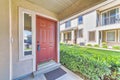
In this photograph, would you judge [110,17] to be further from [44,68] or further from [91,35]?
[44,68]

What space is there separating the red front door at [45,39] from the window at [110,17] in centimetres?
1001

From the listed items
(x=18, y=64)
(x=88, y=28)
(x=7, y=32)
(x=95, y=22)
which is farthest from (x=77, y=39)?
(x=7, y=32)

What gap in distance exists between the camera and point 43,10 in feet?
15.2

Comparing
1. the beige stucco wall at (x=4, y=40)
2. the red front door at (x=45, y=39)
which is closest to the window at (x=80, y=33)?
the red front door at (x=45, y=39)

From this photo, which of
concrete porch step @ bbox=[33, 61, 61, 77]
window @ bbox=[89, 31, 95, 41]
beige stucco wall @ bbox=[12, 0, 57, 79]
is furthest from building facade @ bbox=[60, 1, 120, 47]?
beige stucco wall @ bbox=[12, 0, 57, 79]

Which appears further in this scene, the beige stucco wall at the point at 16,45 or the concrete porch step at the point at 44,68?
the concrete porch step at the point at 44,68

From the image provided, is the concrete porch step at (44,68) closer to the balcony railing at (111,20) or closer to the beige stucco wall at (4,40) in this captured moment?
the beige stucco wall at (4,40)

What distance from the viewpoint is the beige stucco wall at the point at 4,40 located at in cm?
211

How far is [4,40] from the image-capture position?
2154 mm

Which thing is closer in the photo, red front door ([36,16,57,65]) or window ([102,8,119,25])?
red front door ([36,16,57,65])

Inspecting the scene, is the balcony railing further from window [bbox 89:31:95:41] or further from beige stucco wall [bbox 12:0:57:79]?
beige stucco wall [bbox 12:0:57:79]

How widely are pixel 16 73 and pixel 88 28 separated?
13489 millimetres

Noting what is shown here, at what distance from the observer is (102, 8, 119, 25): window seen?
12.4 metres

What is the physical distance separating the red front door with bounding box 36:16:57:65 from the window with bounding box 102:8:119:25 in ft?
32.8
